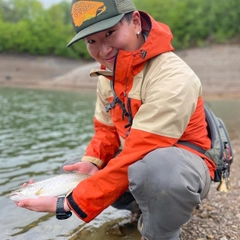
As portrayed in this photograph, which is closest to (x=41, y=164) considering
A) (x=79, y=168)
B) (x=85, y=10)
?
(x=79, y=168)

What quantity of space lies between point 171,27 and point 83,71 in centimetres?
1721

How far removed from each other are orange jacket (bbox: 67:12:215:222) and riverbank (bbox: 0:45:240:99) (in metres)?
30.0

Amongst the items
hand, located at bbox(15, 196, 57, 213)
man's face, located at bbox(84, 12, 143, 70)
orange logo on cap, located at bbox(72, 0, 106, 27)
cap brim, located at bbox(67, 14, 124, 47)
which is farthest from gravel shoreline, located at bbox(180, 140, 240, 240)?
orange logo on cap, located at bbox(72, 0, 106, 27)

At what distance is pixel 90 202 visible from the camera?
253 centimetres

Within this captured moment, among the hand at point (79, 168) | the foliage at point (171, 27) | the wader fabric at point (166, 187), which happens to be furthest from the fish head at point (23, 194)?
the foliage at point (171, 27)

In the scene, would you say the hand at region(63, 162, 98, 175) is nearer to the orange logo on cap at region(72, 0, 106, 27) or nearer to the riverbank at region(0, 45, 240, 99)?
the orange logo on cap at region(72, 0, 106, 27)

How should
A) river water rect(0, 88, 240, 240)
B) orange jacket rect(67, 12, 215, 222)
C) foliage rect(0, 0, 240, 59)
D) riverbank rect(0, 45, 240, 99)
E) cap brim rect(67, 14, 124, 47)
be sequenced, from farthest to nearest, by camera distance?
foliage rect(0, 0, 240, 59) < riverbank rect(0, 45, 240, 99) < river water rect(0, 88, 240, 240) < cap brim rect(67, 14, 124, 47) < orange jacket rect(67, 12, 215, 222)

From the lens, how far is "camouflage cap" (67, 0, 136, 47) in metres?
2.64

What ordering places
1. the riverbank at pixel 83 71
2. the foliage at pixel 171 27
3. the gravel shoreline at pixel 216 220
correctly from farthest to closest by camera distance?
the foliage at pixel 171 27
the riverbank at pixel 83 71
the gravel shoreline at pixel 216 220

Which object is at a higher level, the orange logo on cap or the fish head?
the orange logo on cap

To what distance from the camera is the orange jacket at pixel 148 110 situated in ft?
8.15

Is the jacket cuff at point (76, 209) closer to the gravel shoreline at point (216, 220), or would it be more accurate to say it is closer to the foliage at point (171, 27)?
the gravel shoreline at point (216, 220)

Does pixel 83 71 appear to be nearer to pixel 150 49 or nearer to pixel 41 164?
pixel 41 164

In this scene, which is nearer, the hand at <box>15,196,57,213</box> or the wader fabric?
the wader fabric
